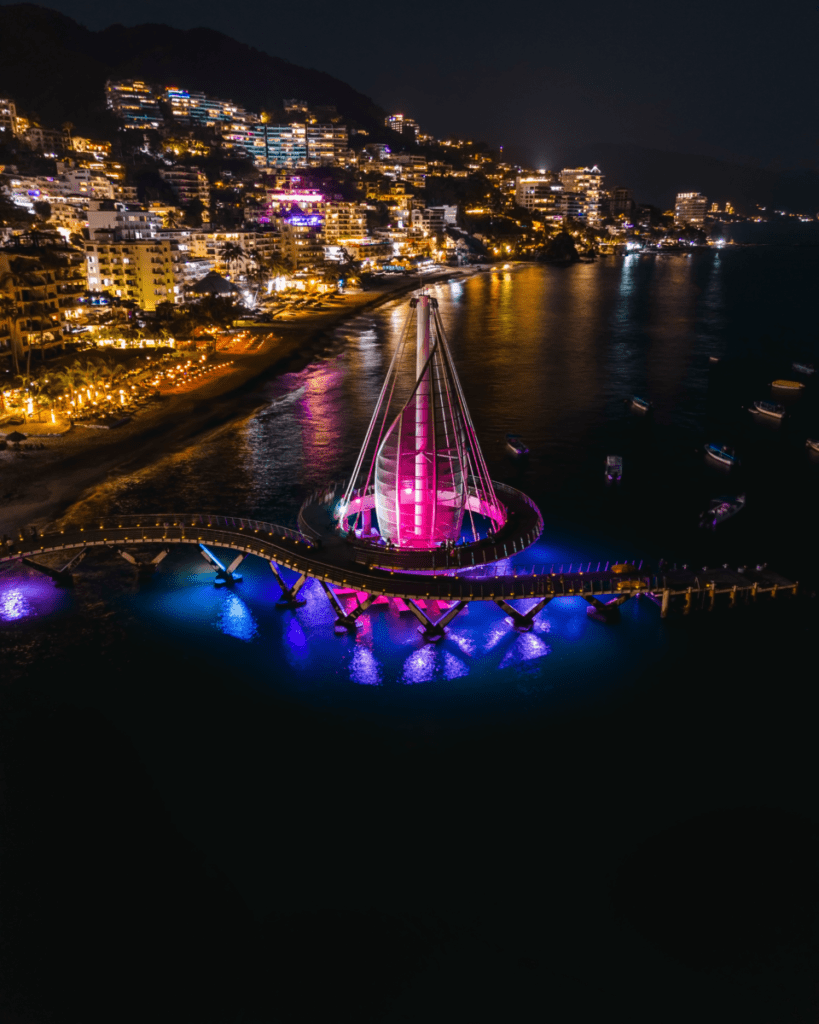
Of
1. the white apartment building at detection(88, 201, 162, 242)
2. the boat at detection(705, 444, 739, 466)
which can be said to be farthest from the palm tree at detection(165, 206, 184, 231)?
the boat at detection(705, 444, 739, 466)

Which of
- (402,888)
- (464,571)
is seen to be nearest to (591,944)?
(402,888)

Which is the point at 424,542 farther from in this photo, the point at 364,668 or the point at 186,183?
the point at 186,183

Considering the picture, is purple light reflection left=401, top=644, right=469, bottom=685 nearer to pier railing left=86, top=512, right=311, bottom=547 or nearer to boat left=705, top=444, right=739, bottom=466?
pier railing left=86, top=512, right=311, bottom=547

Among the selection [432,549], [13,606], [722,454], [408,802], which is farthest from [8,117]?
[408,802]

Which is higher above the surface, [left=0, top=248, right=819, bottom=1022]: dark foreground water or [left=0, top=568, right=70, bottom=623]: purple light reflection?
[left=0, top=568, right=70, bottom=623]: purple light reflection

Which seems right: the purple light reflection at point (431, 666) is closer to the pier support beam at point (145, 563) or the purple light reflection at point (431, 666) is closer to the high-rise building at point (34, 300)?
the pier support beam at point (145, 563)

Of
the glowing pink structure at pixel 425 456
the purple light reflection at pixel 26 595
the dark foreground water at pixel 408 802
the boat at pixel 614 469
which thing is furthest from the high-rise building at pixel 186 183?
the glowing pink structure at pixel 425 456

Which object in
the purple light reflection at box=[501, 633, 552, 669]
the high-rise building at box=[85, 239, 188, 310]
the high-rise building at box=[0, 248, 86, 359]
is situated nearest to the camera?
the purple light reflection at box=[501, 633, 552, 669]
